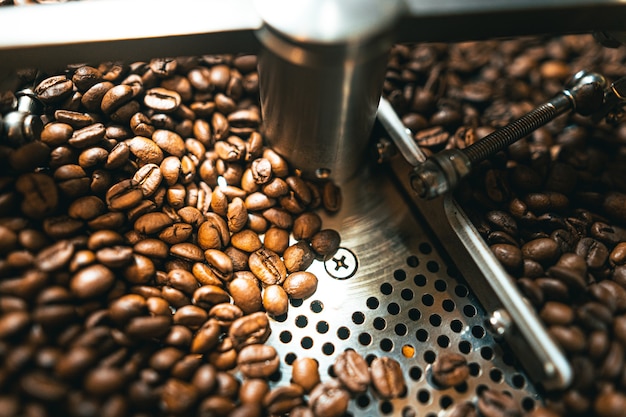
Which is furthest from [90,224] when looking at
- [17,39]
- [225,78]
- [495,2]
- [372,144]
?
[495,2]

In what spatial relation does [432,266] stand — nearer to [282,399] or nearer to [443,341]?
[443,341]

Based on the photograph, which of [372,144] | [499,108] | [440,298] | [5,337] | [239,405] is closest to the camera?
[5,337]

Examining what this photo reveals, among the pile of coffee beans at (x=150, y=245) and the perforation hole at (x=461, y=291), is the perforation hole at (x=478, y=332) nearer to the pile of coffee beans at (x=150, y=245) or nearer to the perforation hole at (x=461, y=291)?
the perforation hole at (x=461, y=291)

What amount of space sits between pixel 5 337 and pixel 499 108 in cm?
100

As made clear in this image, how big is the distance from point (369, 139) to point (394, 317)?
0.32m

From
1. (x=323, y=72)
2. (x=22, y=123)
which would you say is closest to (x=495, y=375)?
(x=323, y=72)

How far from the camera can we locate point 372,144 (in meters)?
0.96

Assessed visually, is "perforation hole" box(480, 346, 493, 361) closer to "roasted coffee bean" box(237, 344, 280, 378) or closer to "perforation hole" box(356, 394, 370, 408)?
"perforation hole" box(356, 394, 370, 408)

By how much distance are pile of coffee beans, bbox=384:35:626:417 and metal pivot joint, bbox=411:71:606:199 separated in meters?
0.10

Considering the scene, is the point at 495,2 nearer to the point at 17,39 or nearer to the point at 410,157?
the point at 410,157

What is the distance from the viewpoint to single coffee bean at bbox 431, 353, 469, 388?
29.4 inches

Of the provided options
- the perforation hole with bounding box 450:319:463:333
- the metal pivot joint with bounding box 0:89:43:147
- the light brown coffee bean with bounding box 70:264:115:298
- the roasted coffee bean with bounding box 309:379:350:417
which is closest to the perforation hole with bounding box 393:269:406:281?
the perforation hole with bounding box 450:319:463:333

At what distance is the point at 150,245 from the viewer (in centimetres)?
78

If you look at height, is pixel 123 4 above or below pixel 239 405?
above
